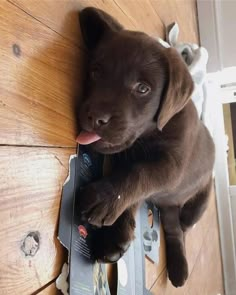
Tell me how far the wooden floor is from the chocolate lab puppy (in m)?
0.06

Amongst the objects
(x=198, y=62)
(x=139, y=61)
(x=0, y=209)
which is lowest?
(x=0, y=209)

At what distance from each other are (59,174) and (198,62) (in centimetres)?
144

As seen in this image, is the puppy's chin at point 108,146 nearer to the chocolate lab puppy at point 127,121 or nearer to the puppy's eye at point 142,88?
the chocolate lab puppy at point 127,121

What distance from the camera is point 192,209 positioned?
5.92 ft

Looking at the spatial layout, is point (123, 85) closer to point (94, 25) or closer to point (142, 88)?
point (142, 88)

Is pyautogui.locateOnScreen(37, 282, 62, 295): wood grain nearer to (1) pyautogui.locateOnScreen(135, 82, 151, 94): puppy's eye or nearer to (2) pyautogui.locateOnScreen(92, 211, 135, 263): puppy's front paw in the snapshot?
(2) pyautogui.locateOnScreen(92, 211, 135, 263): puppy's front paw

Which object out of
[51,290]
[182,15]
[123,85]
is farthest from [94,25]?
[182,15]

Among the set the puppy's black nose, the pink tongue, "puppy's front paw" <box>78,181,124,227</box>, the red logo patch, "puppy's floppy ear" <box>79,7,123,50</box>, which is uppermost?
"puppy's floppy ear" <box>79,7,123,50</box>

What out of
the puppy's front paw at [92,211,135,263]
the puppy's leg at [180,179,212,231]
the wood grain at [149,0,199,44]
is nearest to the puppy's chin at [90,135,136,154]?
the puppy's front paw at [92,211,135,263]

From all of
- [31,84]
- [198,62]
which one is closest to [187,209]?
[198,62]

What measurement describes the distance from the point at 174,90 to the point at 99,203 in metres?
0.35

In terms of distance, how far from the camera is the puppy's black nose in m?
0.93

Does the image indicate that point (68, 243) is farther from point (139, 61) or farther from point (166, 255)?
point (166, 255)

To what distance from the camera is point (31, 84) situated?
849 millimetres
